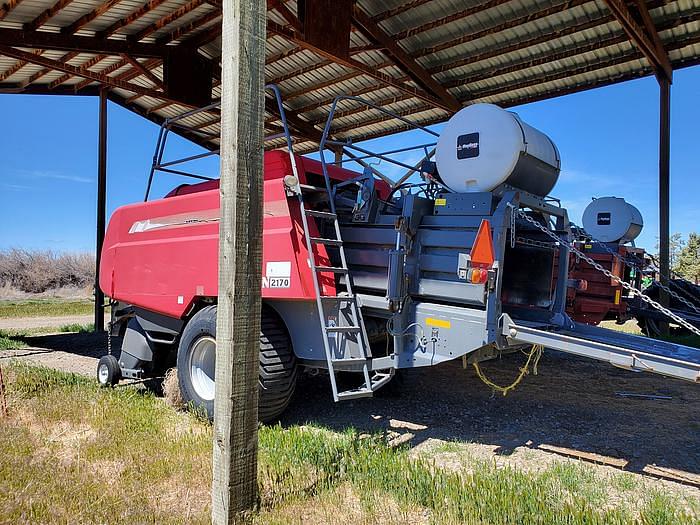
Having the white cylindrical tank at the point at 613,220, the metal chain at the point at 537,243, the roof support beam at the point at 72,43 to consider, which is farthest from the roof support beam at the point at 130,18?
the white cylindrical tank at the point at 613,220

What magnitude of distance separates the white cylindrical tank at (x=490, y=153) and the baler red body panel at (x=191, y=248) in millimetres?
1225

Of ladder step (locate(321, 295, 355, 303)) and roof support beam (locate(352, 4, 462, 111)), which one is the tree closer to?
roof support beam (locate(352, 4, 462, 111))

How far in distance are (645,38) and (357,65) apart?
4.57 meters

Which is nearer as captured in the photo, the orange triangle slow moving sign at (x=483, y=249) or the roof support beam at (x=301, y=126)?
the orange triangle slow moving sign at (x=483, y=249)

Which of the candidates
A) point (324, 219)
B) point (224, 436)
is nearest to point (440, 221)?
point (324, 219)

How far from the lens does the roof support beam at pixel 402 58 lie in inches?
373

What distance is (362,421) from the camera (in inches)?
197

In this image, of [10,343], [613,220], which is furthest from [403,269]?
[10,343]

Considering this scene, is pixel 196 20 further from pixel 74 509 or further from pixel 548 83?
pixel 74 509

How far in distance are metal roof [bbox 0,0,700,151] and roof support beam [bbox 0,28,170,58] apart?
0.06 ft

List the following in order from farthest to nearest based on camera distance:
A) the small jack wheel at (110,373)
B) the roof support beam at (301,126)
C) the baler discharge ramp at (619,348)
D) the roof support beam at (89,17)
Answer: the roof support beam at (301,126) < the roof support beam at (89,17) < the small jack wheel at (110,373) < the baler discharge ramp at (619,348)

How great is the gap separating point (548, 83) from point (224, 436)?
381 inches

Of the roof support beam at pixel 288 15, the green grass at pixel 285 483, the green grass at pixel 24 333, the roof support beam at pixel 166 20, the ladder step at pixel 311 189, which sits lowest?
the green grass at pixel 24 333

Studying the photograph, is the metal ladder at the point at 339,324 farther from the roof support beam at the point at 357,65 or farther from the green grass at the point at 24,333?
the green grass at the point at 24,333
